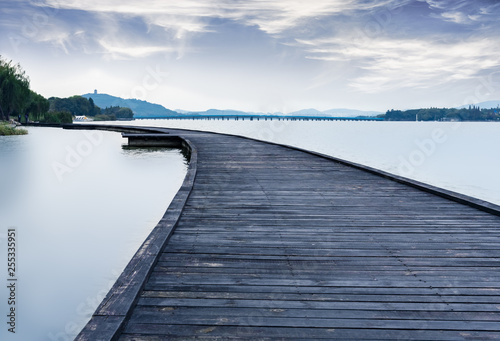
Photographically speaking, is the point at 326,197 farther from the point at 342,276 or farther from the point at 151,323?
the point at 151,323

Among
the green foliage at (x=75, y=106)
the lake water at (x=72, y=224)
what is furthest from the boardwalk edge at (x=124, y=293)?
the green foliage at (x=75, y=106)

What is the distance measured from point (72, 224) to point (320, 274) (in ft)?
25.1

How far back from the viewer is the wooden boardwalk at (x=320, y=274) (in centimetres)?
236

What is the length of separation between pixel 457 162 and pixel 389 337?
3184 cm

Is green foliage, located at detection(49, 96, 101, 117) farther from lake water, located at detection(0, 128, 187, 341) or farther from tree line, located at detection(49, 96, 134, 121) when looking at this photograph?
lake water, located at detection(0, 128, 187, 341)

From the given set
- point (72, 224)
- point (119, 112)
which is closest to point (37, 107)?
point (72, 224)

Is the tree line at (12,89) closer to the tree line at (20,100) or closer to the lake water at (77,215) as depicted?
the tree line at (20,100)

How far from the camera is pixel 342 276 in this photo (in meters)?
3.08

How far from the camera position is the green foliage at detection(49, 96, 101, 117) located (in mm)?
Result: 123562

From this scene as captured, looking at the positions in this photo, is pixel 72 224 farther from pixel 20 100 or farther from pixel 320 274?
pixel 20 100

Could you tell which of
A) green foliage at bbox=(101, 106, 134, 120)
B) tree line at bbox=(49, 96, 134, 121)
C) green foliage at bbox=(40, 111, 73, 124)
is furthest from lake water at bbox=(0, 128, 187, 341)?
green foliage at bbox=(101, 106, 134, 120)

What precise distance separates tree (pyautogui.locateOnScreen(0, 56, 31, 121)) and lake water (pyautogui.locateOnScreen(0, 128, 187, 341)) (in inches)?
1210

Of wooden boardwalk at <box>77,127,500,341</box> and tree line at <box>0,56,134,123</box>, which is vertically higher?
tree line at <box>0,56,134,123</box>

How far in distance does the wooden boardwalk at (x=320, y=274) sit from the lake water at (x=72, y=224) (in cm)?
196
